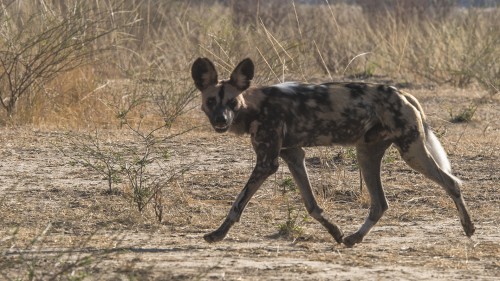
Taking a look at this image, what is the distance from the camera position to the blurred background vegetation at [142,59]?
10.8 m

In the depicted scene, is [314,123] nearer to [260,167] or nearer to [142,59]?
[260,167]

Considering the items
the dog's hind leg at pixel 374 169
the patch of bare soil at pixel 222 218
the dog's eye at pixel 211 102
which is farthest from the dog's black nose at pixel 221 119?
the dog's hind leg at pixel 374 169

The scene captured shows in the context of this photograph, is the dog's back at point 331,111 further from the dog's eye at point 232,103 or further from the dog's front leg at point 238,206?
the dog's front leg at point 238,206

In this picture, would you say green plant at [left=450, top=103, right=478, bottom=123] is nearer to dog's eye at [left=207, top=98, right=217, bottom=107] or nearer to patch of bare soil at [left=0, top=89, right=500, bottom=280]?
patch of bare soil at [left=0, top=89, right=500, bottom=280]

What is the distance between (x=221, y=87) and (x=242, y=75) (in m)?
0.13

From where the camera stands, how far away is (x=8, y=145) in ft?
32.3

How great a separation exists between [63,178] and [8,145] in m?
1.24

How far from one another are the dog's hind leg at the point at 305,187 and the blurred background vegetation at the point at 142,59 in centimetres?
122

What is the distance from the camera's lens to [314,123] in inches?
276

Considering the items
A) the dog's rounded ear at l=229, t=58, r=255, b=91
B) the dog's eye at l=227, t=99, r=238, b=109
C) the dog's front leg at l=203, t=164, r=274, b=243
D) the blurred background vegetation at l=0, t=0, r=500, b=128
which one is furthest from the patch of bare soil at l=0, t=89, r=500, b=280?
the dog's rounded ear at l=229, t=58, r=255, b=91

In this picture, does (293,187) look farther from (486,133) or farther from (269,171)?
(486,133)

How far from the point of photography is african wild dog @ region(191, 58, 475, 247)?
686cm

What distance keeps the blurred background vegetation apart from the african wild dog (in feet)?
3.96

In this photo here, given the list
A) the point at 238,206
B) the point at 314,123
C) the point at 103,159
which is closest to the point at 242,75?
the point at 314,123
